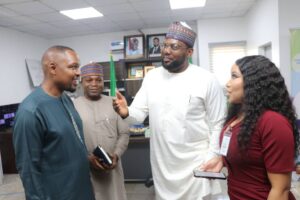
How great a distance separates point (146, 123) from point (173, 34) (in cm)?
252

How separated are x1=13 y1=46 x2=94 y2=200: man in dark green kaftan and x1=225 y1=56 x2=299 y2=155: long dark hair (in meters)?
0.88

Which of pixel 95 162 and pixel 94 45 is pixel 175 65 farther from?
pixel 94 45

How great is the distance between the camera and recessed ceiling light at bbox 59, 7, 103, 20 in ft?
14.5

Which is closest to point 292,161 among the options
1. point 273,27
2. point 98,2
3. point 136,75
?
point 273,27

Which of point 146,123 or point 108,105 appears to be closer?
point 108,105

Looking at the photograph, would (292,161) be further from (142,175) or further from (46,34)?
(46,34)

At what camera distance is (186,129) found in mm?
1571

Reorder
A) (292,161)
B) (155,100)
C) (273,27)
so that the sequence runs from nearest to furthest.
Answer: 1. (292,161)
2. (155,100)
3. (273,27)

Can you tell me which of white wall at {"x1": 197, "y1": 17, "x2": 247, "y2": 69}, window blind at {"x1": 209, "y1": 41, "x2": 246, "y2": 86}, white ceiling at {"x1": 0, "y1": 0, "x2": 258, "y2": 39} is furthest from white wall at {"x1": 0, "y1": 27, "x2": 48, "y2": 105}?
window blind at {"x1": 209, "y1": 41, "x2": 246, "y2": 86}

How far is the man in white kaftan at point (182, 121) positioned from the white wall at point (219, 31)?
4254 millimetres

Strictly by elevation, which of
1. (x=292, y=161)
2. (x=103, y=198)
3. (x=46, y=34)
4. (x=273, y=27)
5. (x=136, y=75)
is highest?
(x=46, y=34)

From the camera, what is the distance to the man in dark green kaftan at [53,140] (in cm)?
122

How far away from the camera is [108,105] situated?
2104mm

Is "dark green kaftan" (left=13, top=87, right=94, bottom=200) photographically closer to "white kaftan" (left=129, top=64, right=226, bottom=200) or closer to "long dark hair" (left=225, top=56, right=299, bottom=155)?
"white kaftan" (left=129, top=64, right=226, bottom=200)
